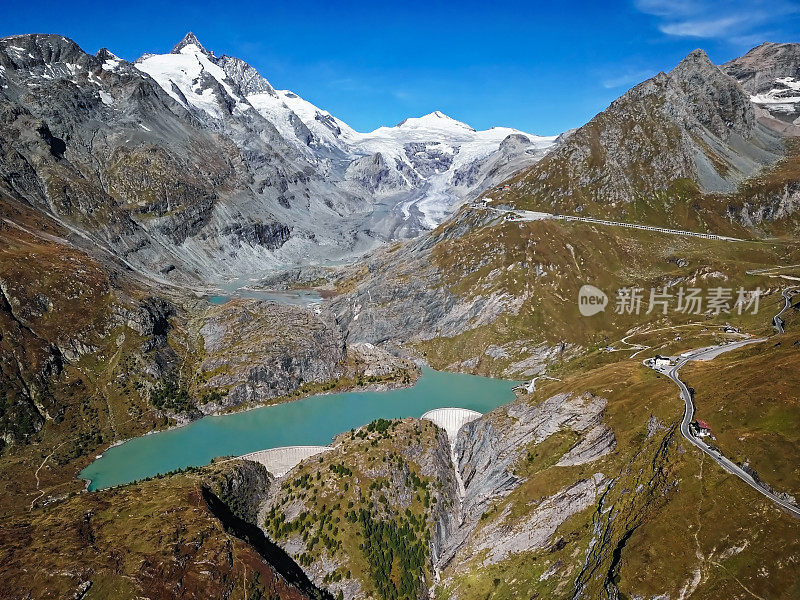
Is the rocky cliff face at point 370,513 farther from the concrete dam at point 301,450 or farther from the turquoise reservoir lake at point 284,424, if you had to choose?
the turquoise reservoir lake at point 284,424

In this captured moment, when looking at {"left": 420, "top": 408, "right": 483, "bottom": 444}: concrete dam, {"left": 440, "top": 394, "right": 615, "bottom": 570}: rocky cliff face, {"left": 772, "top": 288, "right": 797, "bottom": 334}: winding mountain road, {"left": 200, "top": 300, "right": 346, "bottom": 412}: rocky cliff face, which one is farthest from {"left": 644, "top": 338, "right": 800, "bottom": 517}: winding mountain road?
{"left": 200, "top": 300, "right": 346, "bottom": 412}: rocky cliff face

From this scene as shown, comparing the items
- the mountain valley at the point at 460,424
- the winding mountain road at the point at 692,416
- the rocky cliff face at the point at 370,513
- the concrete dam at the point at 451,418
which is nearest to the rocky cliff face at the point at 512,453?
the mountain valley at the point at 460,424

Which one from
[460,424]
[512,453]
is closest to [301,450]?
[460,424]

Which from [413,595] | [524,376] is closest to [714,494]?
[413,595]

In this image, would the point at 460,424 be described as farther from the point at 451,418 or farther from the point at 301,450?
the point at 301,450

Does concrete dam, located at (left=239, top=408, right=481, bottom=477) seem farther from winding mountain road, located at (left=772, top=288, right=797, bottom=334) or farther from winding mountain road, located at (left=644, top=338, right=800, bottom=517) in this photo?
winding mountain road, located at (left=772, top=288, right=797, bottom=334)
